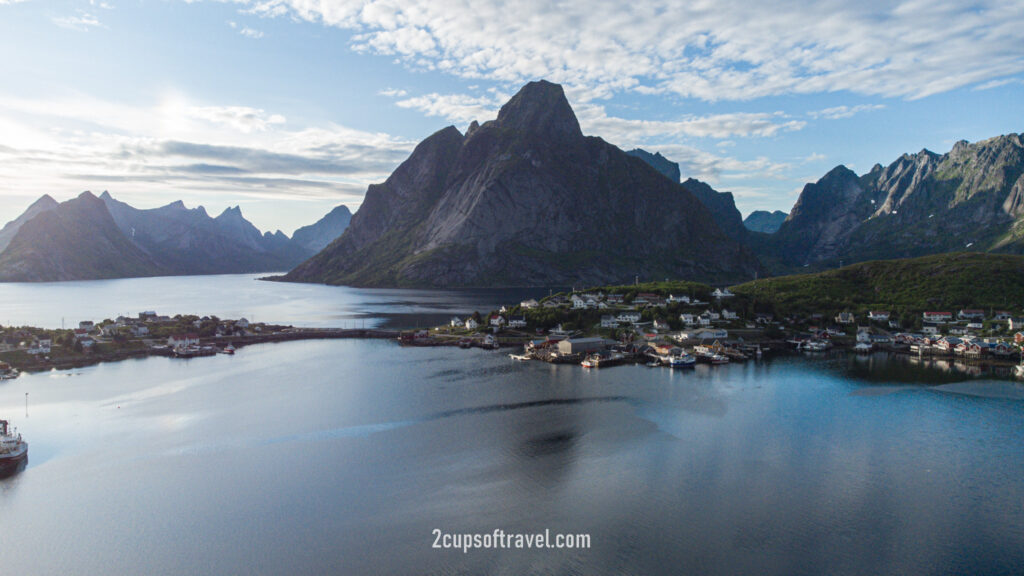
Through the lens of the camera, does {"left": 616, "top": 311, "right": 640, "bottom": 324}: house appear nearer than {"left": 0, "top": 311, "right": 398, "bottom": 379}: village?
No

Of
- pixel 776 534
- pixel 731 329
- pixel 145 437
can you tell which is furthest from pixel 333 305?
pixel 776 534

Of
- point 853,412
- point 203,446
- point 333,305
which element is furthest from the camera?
point 333,305

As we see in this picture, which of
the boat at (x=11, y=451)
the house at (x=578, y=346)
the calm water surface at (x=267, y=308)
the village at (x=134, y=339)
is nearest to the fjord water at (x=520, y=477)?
the boat at (x=11, y=451)

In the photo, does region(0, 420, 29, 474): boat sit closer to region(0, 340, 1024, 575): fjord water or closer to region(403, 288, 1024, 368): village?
region(0, 340, 1024, 575): fjord water

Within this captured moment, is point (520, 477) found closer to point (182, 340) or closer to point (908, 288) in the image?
point (182, 340)

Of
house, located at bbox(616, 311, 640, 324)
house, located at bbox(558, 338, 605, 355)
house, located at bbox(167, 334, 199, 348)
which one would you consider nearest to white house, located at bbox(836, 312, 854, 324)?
house, located at bbox(616, 311, 640, 324)

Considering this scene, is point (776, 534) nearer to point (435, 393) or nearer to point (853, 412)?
point (853, 412)
